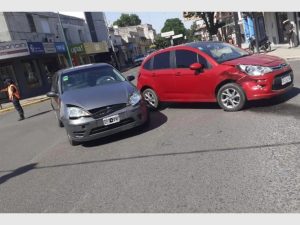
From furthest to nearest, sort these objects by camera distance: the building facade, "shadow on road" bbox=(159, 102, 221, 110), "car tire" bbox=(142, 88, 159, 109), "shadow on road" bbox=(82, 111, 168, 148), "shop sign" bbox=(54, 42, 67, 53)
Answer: "shop sign" bbox=(54, 42, 67, 53) → the building facade → "car tire" bbox=(142, 88, 159, 109) → "shadow on road" bbox=(159, 102, 221, 110) → "shadow on road" bbox=(82, 111, 168, 148)

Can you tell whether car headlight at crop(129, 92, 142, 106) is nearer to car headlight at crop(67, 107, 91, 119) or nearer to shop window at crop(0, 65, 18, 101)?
car headlight at crop(67, 107, 91, 119)

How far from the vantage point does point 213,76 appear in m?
Answer: 8.61

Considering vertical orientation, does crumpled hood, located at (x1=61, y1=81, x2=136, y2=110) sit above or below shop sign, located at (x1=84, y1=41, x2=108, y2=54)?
below

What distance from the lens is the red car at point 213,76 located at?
8.09 metres

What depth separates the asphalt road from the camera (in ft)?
14.5

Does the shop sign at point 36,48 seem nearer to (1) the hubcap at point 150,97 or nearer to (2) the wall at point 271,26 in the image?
(2) the wall at point 271,26

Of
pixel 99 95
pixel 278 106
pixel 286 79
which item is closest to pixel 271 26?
pixel 286 79

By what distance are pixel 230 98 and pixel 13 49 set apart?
79.3 feet

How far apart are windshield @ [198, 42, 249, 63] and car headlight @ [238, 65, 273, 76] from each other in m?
0.72

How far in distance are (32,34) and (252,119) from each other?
104ft

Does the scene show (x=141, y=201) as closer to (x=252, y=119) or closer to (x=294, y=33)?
(x=252, y=119)

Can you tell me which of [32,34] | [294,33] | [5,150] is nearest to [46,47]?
[32,34]

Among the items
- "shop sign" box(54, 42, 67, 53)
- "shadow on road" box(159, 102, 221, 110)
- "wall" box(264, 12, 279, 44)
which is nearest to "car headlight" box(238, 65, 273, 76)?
"shadow on road" box(159, 102, 221, 110)

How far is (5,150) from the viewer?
378 inches
